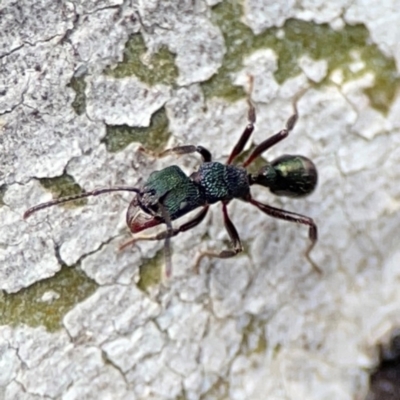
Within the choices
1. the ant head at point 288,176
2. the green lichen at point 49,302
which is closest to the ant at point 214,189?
the ant head at point 288,176

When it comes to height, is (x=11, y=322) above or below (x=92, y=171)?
below

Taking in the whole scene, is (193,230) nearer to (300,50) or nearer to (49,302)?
(49,302)

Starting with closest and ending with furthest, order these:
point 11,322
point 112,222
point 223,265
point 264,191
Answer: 1. point 11,322
2. point 112,222
3. point 223,265
4. point 264,191

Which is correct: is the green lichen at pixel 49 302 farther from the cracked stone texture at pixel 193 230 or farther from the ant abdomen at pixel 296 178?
the ant abdomen at pixel 296 178

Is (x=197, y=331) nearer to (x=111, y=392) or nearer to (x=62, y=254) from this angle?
(x=111, y=392)

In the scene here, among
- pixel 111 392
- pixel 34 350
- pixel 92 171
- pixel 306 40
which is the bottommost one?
pixel 111 392

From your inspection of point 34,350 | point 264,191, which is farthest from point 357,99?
point 34,350
